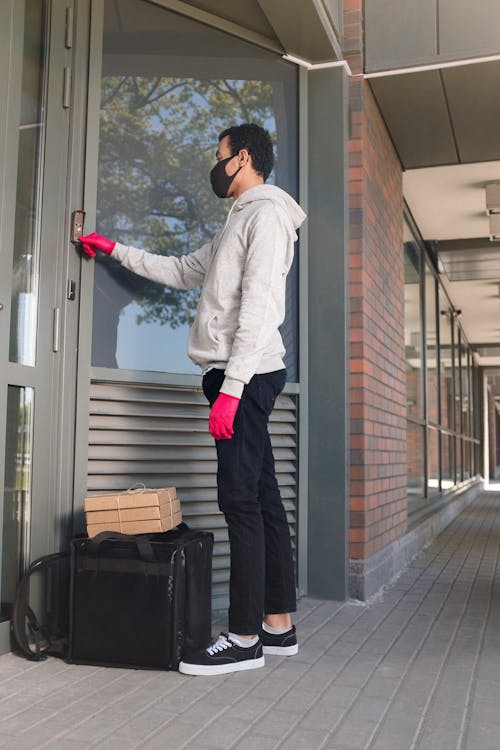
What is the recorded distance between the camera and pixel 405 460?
5.72 metres

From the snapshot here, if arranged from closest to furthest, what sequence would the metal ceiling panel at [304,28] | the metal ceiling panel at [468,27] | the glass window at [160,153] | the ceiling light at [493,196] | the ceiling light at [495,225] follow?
the glass window at [160,153] < the metal ceiling panel at [304,28] < the metal ceiling panel at [468,27] < the ceiling light at [493,196] < the ceiling light at [495,225]

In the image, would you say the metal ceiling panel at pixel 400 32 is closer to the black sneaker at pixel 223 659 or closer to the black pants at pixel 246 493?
the black pants at pixel 246 493

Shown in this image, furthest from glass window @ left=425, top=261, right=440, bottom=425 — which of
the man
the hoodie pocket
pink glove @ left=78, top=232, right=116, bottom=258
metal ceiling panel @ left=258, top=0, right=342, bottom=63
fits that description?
the hoodie pocket

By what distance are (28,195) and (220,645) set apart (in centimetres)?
182

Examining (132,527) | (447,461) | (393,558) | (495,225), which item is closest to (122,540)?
(132,527)

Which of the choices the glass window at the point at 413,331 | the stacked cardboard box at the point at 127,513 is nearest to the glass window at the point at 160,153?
the stacked cardboard box at the point at 127,513

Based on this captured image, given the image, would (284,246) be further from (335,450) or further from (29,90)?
(335,450)

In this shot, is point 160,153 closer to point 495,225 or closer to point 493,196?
point 493,196

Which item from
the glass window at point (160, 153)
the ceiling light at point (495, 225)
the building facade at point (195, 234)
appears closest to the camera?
the building facade at point (195, 234)

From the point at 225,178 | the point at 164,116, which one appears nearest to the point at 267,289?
the point at 225,178

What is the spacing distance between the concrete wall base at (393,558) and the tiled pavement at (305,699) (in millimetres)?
440

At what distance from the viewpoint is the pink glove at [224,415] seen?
8.70ft

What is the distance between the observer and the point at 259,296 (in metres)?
2.73

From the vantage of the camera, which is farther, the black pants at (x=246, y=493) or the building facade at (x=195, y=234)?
the building facade at (x=195, y=234)
